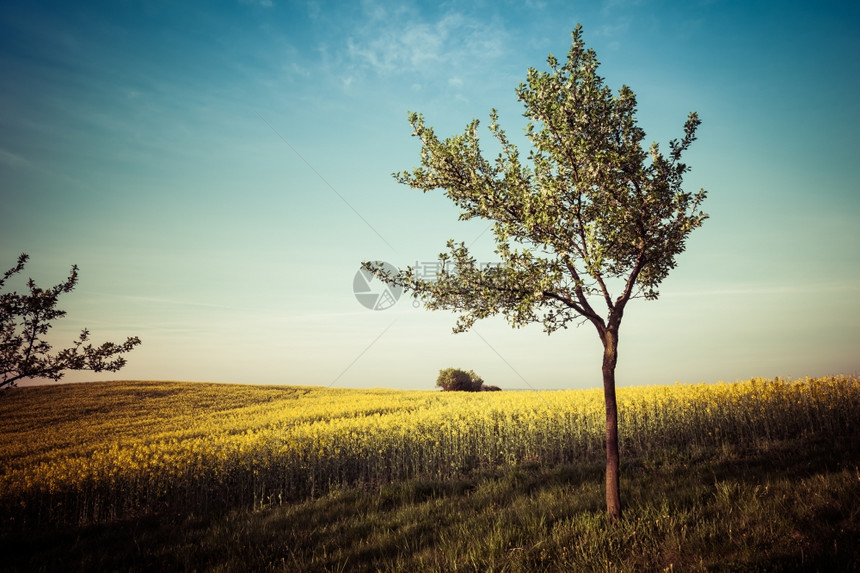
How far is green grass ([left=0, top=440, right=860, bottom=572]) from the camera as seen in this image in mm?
5074

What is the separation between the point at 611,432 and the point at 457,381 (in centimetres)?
4234

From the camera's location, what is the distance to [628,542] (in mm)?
5570

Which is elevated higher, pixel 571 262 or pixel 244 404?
pixel 571 262

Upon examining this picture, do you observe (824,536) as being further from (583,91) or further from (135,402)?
(135,402)

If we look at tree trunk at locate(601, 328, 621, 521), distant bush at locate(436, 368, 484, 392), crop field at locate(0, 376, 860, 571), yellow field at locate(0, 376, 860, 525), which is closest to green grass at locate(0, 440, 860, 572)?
crop field at locate(0, 376, 860, 571)

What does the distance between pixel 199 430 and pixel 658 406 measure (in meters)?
21.6

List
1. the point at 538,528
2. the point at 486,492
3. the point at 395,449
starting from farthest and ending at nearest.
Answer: the point at 395,449 < the point at 486,492 < the point at 538,528

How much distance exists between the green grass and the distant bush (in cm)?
3731

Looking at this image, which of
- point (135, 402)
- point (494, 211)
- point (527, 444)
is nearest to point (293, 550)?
point (494, 211)

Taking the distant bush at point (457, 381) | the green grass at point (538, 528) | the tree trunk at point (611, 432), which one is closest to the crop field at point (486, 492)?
the green grass at point (538, 528)

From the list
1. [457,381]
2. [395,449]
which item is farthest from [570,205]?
[457,381]

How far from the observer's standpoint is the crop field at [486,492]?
5.48m

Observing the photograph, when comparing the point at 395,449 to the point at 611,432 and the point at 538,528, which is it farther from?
the point at 611,432

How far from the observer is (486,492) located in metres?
9.04
